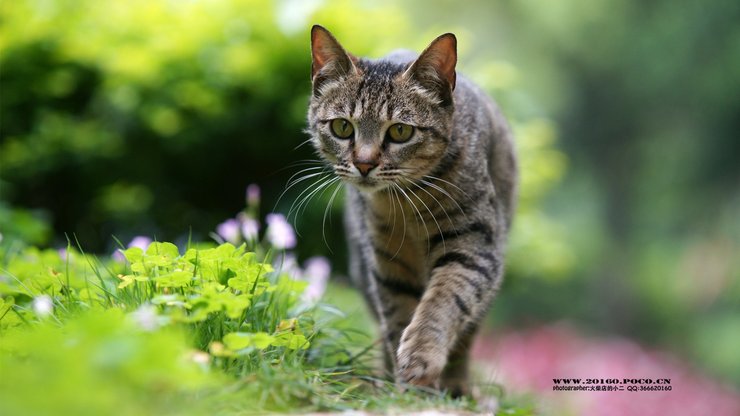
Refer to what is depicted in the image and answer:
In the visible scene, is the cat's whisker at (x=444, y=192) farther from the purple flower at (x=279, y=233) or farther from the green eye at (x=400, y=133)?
the purple flower at (x=279, y=233)

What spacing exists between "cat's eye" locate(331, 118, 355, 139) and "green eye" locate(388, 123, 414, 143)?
150mm

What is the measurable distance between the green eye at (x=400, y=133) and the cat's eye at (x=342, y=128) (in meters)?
0.15

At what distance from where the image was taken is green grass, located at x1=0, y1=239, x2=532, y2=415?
141cm

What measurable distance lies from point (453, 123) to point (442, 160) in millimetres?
153

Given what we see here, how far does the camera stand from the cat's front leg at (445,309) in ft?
8.19

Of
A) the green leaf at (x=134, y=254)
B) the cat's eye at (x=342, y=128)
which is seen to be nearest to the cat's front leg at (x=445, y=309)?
the cat's eye at (x=342, y=128)

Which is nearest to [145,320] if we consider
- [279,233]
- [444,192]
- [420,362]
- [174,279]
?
[174,279]

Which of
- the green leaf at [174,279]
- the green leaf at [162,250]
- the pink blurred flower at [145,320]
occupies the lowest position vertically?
the pink blurred flower at [145,320]

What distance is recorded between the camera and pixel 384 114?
107 inches

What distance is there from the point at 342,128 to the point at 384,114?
19 centimetres

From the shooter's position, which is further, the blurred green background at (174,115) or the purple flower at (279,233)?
the blurred green background at (174,115)

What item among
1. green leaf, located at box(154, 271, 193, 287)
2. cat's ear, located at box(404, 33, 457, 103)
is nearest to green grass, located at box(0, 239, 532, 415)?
green leaf, located at box(154, 271, 193, 287)

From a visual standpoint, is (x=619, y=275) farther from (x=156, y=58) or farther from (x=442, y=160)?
(x=442, y=160)

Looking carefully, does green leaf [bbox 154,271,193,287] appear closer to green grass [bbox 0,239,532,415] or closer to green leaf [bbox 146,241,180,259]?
green grass [bbox 0,239,532,415]
